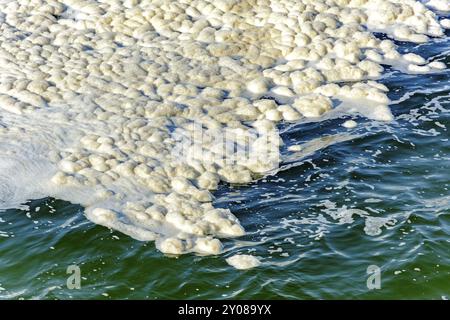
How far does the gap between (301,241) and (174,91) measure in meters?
6.21

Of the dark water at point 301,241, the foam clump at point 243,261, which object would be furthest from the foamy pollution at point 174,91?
the dark water at point 301,241

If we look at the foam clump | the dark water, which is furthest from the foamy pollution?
the dark water

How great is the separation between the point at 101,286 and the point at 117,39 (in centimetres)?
947

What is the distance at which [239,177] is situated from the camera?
43.9 feet

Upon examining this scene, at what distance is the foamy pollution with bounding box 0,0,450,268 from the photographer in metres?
12.9

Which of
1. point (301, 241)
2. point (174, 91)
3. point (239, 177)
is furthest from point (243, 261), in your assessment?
point (174, 91)

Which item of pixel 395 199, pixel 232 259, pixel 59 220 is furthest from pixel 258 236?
pixel 59 220

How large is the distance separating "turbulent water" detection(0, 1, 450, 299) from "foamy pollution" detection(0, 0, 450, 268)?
0.15 feet

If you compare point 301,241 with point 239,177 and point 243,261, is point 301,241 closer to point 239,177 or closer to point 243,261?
point 243,261

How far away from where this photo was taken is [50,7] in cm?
1959

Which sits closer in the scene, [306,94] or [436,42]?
[306,94]

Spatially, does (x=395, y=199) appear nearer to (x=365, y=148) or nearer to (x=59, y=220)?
(x=365, y=148)

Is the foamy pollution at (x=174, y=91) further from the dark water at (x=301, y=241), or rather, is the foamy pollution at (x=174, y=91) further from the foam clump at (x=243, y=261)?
the dark water at (x=301, y=241)

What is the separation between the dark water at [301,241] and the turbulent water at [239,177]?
0.03 metres
